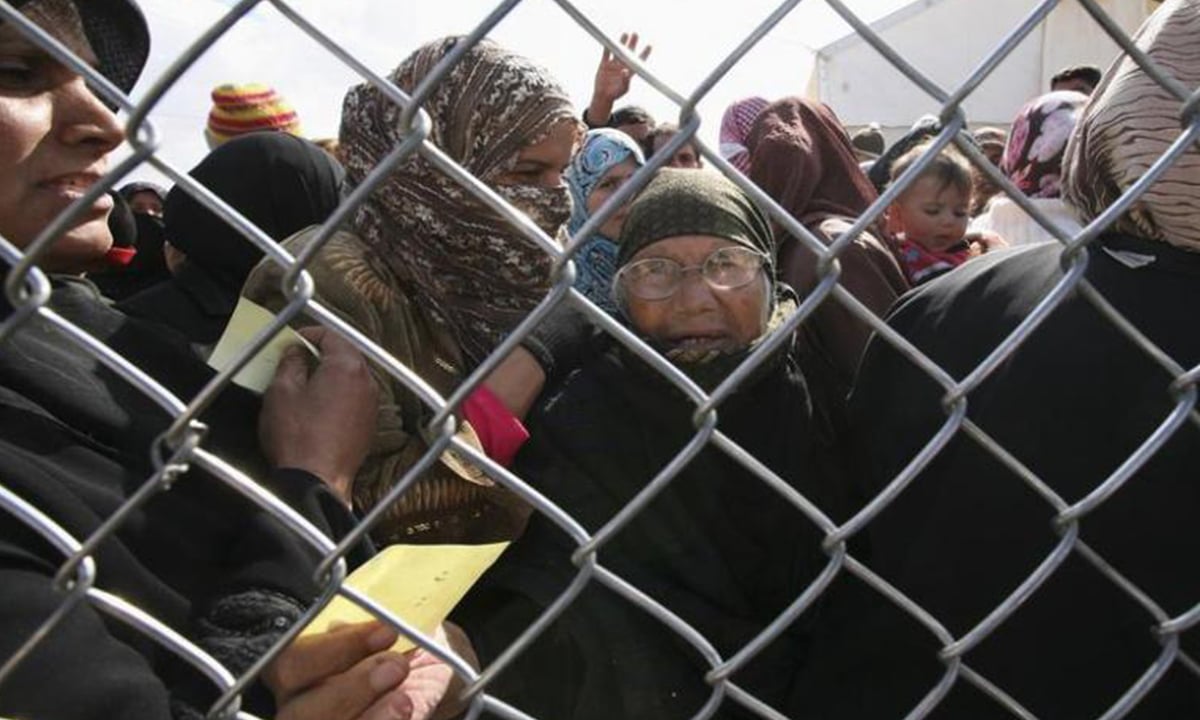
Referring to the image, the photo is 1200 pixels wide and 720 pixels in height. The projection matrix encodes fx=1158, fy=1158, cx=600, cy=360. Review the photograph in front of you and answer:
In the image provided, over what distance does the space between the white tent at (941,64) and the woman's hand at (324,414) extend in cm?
1088

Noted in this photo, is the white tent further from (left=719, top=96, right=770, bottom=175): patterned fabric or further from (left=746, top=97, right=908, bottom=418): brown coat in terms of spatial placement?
(left=746, top=97, right=908, bottom=418): brown coat

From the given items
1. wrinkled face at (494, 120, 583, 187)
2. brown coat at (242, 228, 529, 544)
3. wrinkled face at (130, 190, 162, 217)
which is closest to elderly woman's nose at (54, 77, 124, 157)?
brown coat at (242, 228, 529, 544)

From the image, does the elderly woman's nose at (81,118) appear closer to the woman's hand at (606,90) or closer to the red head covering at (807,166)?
the red head covering at (807,166)

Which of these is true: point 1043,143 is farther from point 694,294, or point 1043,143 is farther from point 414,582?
point 414,582

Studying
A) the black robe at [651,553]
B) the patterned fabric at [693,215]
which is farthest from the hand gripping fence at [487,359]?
the patterned fabric at [693,215]

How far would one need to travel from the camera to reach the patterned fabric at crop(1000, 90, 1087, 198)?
3908mm

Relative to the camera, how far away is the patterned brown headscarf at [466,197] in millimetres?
2137

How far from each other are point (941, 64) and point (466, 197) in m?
A: 11.5

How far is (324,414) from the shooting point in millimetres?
1613

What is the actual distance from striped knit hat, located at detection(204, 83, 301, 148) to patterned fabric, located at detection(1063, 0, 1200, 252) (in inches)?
141

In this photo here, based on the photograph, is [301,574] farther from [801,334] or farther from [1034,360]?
[801,334]

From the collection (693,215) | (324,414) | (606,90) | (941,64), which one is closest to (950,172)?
(606,90)

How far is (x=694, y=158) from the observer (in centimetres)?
385

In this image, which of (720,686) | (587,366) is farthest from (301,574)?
(587,366)
